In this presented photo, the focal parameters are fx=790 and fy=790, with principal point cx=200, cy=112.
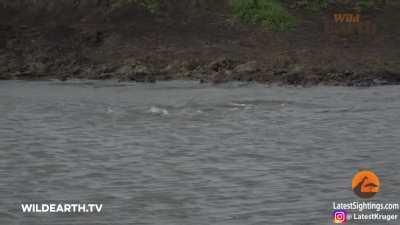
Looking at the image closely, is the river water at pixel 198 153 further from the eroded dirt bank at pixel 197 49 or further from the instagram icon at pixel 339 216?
the eroded dirt bank at pixel 197 49

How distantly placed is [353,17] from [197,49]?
20.0ft

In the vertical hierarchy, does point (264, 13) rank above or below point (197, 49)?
above

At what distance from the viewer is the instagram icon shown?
7117mm

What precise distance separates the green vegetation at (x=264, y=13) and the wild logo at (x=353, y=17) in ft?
4.45

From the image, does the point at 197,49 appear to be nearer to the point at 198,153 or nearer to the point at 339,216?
the point at 198,153

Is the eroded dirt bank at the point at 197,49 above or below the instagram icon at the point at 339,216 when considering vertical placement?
above

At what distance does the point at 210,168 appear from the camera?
382 inches

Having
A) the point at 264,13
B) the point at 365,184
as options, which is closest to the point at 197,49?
the point at 264,13

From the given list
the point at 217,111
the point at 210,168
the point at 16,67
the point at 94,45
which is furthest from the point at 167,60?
the point at 210,168

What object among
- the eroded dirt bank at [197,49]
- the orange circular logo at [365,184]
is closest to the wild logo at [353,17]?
the eroded dirt bank at [197,49]

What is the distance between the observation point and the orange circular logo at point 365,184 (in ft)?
26.7

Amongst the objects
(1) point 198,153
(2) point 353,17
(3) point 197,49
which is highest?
(2) point 353,17

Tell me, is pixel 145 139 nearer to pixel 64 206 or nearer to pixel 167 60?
pixel 64 206

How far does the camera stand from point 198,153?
Answer: 425 inches
